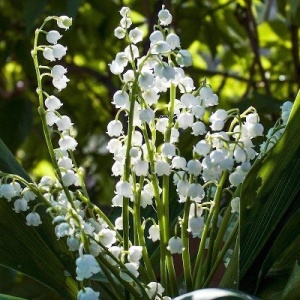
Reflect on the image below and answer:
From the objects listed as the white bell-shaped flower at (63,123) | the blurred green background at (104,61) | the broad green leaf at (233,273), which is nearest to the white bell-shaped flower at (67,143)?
the white bell-shaped flower at (63,123)

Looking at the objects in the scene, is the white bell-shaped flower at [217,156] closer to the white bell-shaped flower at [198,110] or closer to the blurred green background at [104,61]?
the white bell-shaped flower at [198,110]

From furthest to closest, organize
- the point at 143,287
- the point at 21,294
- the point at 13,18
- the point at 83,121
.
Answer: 1. the point at 83,121
2. the point at 13,18
3. the point at 21,294
4. the point at 143,287

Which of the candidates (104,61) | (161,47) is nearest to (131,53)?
(161,47)

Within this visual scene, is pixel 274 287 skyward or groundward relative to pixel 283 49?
groundward

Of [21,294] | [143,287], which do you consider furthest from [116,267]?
[21,294]

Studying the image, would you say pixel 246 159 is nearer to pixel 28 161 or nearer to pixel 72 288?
pixel 72 288

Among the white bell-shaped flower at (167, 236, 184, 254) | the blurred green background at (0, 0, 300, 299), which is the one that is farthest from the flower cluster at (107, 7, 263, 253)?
the blurred green background at (0, 0, 300, 299)
